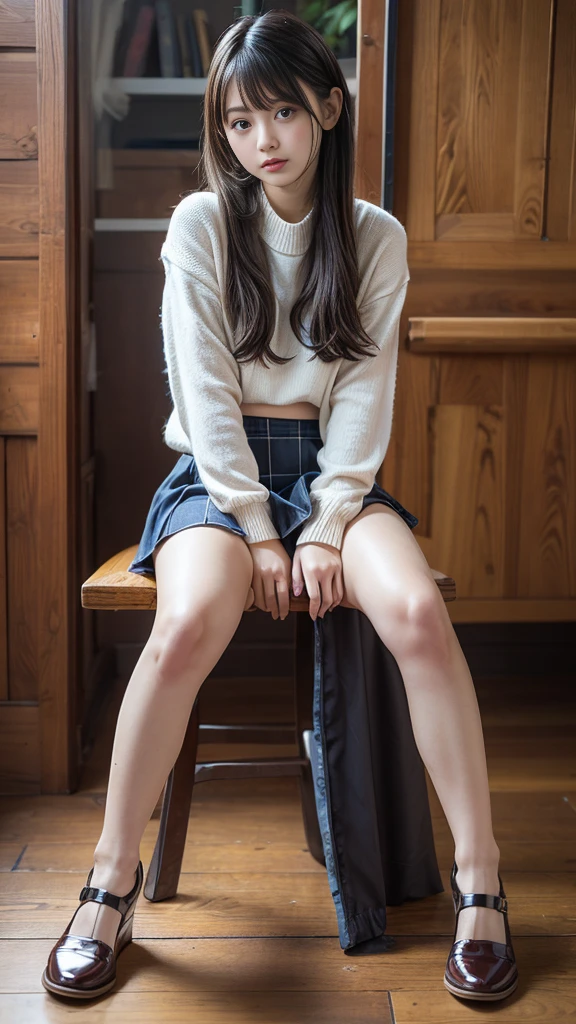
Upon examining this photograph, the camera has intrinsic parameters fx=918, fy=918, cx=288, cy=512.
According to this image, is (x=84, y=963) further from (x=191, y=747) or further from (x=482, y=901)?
(x=482, y=901)

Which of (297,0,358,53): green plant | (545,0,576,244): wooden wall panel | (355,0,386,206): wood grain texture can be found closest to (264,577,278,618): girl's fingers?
(355,0,386,206): wood grain texture

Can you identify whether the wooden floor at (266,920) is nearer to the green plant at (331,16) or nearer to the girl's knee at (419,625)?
the girl's knee at (419,625)

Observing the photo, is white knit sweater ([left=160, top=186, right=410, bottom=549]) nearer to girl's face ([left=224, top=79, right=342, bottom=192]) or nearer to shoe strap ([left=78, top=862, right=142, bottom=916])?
girl's face ([left=224, top=79, right=342, bottom=192])

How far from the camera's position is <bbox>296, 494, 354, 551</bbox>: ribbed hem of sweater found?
1214 millimetres

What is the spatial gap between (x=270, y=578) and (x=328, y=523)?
109mm

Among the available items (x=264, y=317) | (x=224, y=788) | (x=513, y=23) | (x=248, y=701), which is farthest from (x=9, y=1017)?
(x=513, y=23)

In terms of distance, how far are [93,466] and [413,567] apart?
3.68ft

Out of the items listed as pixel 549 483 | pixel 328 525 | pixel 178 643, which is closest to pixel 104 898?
pixel 178 643

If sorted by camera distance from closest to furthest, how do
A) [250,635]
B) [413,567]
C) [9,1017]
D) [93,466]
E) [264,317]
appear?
[9,1017]
[413,567]
[264,317]
[93,466]
[250,635]

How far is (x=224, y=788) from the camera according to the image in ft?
5.61

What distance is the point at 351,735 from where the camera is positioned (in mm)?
1261

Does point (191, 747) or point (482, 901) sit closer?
point (482, 901)

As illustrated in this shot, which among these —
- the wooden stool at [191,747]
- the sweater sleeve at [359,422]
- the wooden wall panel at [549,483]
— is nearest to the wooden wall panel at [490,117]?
the wooden wall panel at [549,483]

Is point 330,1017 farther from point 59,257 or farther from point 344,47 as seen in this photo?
point 344,47
